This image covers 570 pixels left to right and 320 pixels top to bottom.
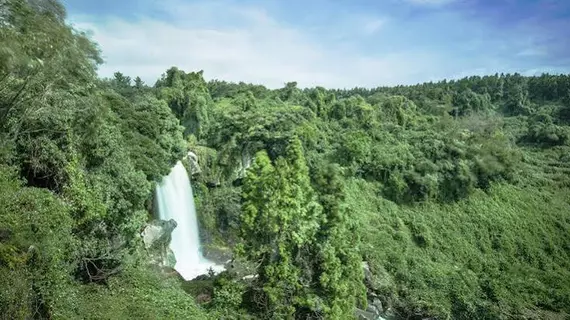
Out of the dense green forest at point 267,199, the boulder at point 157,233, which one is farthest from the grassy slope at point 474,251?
the boulder at point 157,233

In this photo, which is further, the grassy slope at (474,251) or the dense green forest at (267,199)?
the grassy slope at (474,251)

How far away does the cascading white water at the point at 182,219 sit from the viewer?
26875 mm

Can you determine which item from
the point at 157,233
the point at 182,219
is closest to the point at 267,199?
the point at 157,233

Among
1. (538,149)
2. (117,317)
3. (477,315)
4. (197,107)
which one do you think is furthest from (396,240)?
(538,149)

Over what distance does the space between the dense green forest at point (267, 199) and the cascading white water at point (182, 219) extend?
1.14m

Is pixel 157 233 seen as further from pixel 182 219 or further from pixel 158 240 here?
pixel 182 219

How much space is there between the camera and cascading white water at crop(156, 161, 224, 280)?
26.9 metres

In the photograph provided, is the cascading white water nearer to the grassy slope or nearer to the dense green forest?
the dense green forest

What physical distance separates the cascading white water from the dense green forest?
3.75 ft

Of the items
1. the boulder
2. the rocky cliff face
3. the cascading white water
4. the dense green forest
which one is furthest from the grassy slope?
the boulder

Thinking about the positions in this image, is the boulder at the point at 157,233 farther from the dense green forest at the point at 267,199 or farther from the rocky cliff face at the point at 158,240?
the dense green forest at the point at 267,199

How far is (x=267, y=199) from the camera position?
58.3 ft

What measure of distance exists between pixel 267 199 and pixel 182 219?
40.9 ft

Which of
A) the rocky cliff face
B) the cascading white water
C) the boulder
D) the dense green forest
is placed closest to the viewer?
the dense green forest
